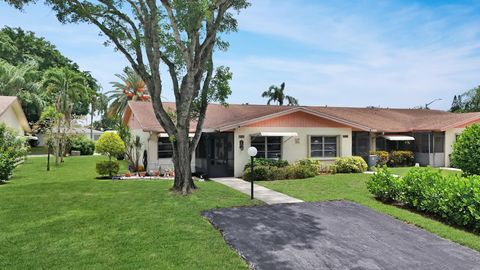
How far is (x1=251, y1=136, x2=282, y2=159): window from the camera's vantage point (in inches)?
781

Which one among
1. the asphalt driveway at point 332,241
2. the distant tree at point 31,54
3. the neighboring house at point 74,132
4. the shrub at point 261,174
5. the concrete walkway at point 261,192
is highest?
the distant tree at point 31,54

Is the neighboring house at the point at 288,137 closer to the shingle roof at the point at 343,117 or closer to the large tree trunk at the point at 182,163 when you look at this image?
the shingle roof at the point at 343,117

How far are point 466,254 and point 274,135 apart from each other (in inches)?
488

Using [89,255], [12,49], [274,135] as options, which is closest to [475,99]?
[274,135]

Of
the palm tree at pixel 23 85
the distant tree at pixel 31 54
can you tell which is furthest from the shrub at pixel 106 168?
the distant tree at pixel 31 54

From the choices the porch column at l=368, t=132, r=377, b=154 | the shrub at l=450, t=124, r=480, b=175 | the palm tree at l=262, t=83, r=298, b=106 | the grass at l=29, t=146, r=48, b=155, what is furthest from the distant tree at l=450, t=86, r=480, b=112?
the grass at l=29, t=146, r=48, b=155

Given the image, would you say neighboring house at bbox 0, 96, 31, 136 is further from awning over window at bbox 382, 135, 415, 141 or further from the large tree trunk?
awning over window at bbox 382, 135, 415, 141

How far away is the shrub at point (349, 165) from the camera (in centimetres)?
2041

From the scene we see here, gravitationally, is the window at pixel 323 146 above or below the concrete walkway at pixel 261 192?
above

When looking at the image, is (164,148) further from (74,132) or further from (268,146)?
(74,132)

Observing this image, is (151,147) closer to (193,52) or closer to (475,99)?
(193,52)

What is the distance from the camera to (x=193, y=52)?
41.6ft

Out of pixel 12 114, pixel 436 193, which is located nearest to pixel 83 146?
pixel 12 114

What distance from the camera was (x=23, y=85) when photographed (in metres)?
40.6
